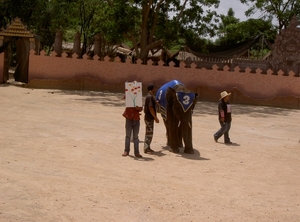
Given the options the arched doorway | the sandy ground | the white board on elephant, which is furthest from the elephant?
the arched doorway

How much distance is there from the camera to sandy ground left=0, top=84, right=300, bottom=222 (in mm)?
6016

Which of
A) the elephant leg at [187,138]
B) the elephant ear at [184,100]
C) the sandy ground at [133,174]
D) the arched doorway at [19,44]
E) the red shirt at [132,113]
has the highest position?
the arched doorway at [19,44]

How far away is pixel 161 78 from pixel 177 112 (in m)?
12.1

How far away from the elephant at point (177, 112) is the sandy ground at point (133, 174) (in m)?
0.28

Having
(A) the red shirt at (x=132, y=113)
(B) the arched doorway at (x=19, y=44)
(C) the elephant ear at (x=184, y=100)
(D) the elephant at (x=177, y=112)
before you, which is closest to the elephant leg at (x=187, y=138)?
(D) the elephant at (x=177, y=112)

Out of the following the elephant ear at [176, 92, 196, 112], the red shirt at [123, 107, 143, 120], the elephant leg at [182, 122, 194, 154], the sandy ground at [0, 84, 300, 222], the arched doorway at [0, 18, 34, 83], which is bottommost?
the sandy ground at [0, 84, 300, 222]

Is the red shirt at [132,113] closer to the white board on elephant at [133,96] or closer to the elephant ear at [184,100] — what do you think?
the white board on elephant at [133,96]

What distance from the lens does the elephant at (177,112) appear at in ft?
32.2

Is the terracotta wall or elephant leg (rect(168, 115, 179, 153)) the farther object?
the terracotta wall

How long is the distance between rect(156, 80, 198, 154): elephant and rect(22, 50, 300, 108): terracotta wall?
1103 cm

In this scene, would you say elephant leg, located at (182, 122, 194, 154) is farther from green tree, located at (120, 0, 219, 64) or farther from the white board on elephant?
green tree, located at (120, 0, 219, 64)

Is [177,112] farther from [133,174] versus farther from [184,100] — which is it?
[133,174]

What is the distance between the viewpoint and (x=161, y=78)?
71.7 feet

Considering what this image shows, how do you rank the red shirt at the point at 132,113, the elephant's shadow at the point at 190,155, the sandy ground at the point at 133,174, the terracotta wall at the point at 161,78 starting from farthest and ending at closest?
the terracotta wall at the point at 161,78 → the elephant's shadow at the point at 190,155 → the red shirt at the point at 132,113 → the sandy ground at the point at 133,174
